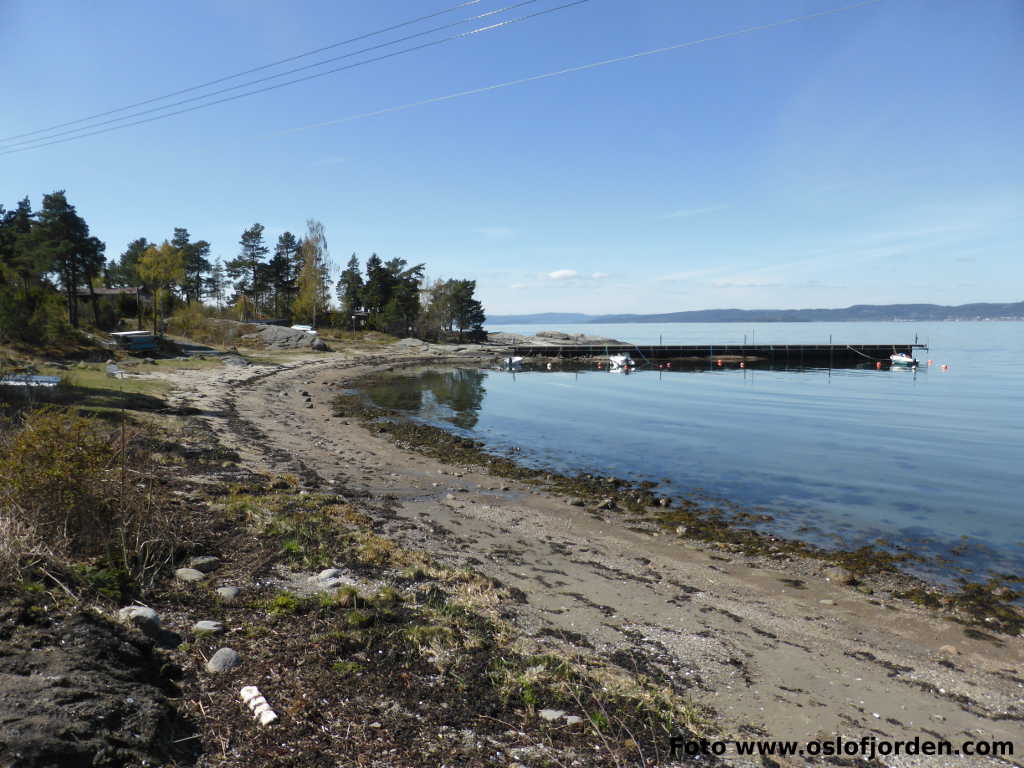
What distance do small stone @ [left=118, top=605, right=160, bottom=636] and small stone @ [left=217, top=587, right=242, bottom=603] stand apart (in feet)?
3.12

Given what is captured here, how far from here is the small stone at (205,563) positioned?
7.77 meters

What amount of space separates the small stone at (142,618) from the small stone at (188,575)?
1239mm

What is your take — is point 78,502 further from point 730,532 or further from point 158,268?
point 158,268

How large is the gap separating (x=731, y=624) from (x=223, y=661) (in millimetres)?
6932

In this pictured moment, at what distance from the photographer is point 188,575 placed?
7.35m

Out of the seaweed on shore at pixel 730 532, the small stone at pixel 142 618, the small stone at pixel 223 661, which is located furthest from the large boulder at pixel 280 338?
the small stone at pixel 223 661

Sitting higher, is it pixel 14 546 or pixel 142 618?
pixel 14 546

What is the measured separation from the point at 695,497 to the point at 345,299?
91211 mm

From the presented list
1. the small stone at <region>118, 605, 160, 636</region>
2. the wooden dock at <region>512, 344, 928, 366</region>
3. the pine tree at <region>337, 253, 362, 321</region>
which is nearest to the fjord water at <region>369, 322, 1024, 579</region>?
the small stone at <region>118, 605, 160, 636</region>

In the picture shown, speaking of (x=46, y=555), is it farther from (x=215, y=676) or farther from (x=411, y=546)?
(x=411, y=546)

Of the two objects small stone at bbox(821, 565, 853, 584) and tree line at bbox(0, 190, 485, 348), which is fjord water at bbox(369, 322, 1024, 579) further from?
tree line at bbox(0, 190, 485, 348)

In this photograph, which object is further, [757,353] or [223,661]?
[757,353]

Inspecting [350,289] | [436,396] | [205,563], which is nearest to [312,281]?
[350,289]

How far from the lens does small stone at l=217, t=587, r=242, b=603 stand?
6.94 m
